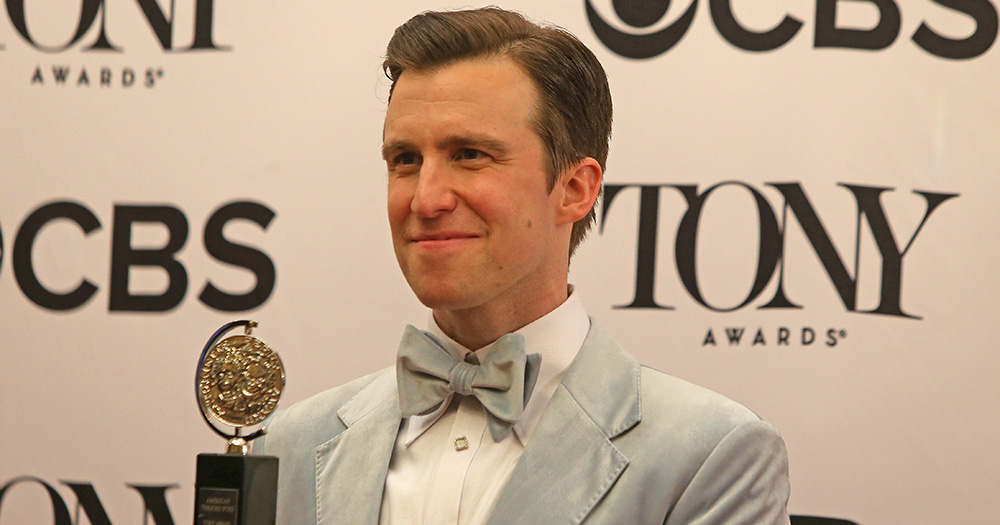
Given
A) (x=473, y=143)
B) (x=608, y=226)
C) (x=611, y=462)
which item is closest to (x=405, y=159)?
(x=473, y=143)

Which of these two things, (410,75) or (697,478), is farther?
(410,75)

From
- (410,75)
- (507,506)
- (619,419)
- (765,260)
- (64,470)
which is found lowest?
(64,470)

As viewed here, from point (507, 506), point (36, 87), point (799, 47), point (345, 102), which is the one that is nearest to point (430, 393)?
point (507, 506)

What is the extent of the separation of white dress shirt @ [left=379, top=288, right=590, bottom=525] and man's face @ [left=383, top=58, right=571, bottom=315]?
76mm

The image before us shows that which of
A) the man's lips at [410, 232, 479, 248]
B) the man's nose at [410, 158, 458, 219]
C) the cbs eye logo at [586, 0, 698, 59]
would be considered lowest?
the man's lips at [410, 232, 479, 248]

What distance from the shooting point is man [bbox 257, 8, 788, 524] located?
1.79 meters

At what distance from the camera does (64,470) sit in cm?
297

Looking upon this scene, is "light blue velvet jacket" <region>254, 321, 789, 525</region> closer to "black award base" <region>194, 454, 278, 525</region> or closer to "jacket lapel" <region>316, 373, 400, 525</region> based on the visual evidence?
"jacket lapel" <region>316, 373, 400, 525</region>

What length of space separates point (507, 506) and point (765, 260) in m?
1.23

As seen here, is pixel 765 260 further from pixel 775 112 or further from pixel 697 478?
pixel 697 478

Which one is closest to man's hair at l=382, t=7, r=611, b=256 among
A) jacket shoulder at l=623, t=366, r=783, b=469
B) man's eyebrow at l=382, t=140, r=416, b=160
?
man's eyebrow at l=382, t=140, r=416, b=160

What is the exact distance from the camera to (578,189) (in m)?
2.05

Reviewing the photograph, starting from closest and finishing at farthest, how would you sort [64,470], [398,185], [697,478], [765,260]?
[697,478], [398,185], [765,260], [64,470]

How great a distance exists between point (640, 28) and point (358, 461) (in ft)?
4.66
